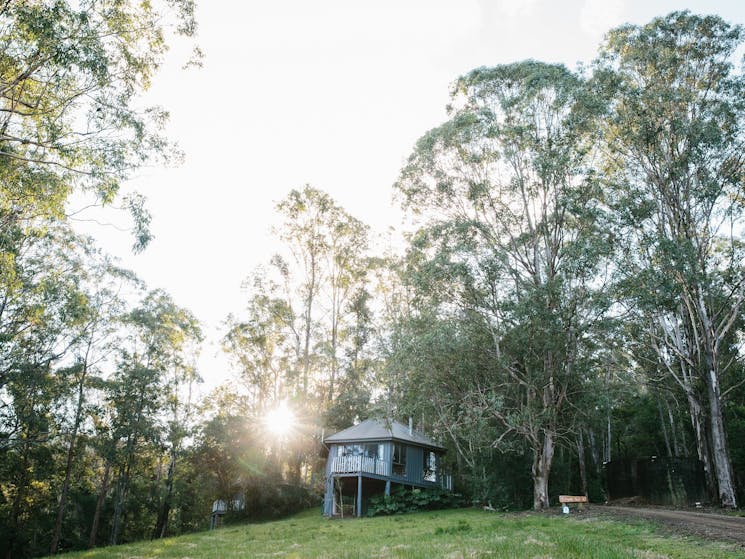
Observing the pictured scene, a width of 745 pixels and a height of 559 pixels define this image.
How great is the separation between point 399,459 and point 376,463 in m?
1.91

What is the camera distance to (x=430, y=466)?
95.3 ft

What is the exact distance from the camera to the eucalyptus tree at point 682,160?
20359mm

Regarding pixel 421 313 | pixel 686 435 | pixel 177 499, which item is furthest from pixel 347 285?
pixel 686 435

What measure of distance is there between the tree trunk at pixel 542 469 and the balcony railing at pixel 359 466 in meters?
8.62

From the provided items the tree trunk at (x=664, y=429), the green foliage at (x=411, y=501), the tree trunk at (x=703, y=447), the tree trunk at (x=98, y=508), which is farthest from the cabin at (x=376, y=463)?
the tree trunk at (x=664, y=429)

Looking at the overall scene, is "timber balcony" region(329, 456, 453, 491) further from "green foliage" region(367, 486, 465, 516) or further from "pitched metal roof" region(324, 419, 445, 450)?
"pitched metal roof" region(324, 419, 445, 450)

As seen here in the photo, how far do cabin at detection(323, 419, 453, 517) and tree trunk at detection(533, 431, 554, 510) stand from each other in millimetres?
7584

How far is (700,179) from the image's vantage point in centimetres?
2102

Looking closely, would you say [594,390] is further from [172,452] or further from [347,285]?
[172,452]

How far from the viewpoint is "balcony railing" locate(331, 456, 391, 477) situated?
2550cm

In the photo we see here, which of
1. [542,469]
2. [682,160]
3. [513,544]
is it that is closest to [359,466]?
[542,469]

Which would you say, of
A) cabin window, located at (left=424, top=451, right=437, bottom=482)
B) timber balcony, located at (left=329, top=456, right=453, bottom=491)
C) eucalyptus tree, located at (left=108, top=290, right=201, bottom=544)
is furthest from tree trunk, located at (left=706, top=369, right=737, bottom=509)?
eucalyptus tree, located at (left=108, top=290, right=201, bottom=544)

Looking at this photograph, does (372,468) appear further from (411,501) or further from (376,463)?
(411,501)

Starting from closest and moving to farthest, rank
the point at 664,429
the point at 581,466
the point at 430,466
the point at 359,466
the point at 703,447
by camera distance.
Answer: the point at 703,447
the point at 359,466
the point at 581,466
the point at 430,466
the point at 664,429
